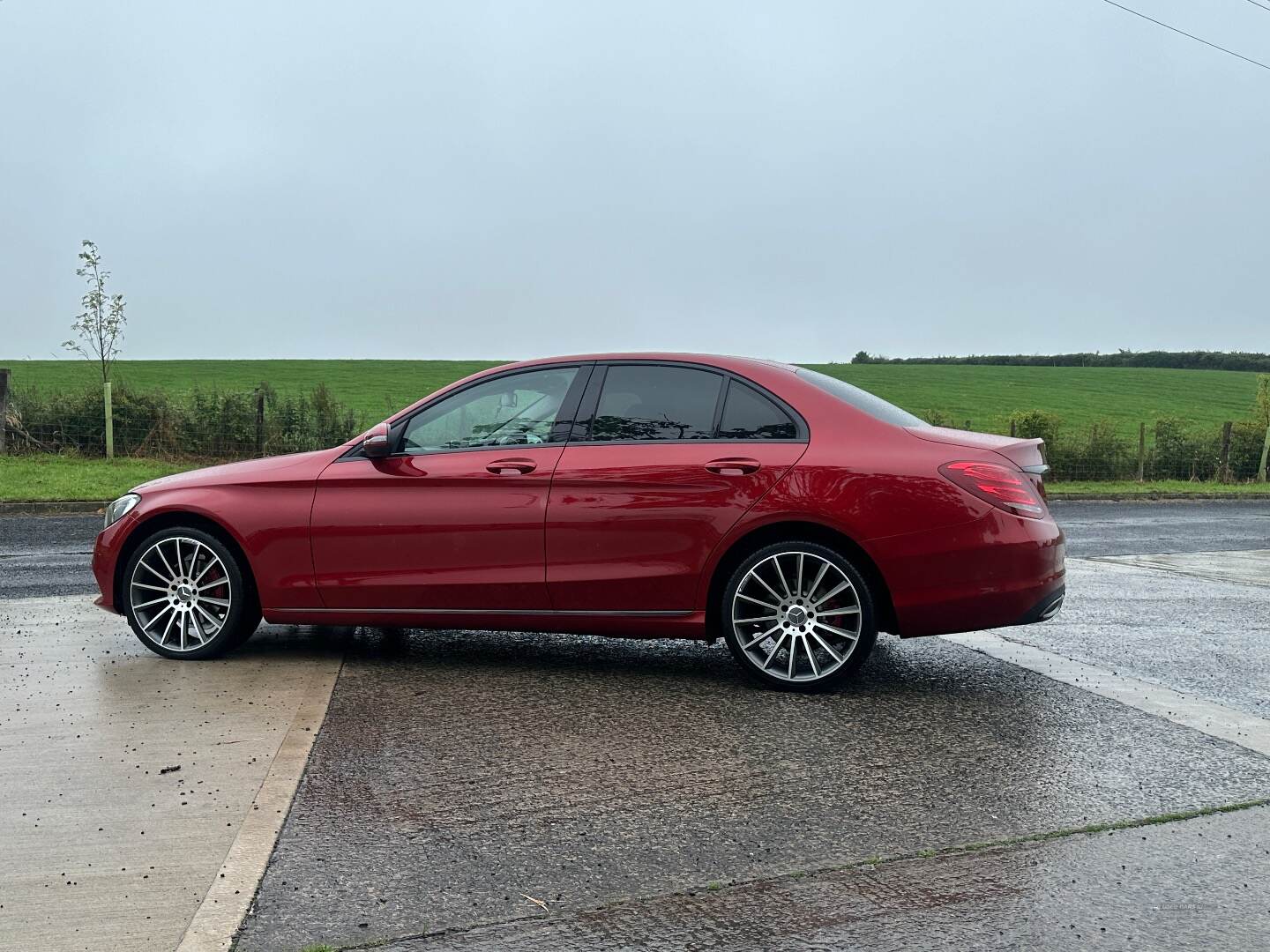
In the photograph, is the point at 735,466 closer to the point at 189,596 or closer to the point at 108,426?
the point at 189,596

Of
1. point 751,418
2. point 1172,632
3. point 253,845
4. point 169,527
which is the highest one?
point 751,418

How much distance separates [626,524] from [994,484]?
1.78 m

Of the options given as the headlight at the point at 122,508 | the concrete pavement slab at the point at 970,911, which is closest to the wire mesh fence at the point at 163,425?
the headlight at the point at 122,508

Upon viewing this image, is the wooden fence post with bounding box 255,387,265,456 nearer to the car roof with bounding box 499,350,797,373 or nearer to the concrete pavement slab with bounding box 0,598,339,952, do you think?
the concrete pavement slab with bounding box 0,598,339,952

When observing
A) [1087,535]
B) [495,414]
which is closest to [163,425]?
[1087,535]

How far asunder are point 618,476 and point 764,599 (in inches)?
37.4

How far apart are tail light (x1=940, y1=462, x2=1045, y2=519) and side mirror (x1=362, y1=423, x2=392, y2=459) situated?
2857 mm

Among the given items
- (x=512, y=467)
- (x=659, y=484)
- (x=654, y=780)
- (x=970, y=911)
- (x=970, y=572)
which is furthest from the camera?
(x=512, y=467)

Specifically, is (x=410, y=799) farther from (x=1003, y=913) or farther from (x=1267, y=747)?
(x=1267, y=747)

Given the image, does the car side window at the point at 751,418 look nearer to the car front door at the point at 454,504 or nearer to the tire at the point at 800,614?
Answer: the tire at the point at 800,614

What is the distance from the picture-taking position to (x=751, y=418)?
6234 mm

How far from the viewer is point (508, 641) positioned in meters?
7.41

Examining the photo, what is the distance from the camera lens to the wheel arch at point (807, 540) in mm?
5977

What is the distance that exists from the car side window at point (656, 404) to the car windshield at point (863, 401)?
52 cm
